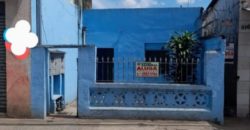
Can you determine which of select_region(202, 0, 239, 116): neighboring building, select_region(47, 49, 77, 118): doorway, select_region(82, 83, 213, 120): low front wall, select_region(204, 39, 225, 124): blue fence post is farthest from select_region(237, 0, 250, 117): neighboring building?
select_region(47, 49, 77, 118): doorway

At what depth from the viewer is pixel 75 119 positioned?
36.0ft

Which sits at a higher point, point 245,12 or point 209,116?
point 245,12

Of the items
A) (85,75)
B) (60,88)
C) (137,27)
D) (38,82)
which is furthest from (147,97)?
(137,27)

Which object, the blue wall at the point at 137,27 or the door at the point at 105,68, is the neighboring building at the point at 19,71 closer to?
the door at the point at 105,68

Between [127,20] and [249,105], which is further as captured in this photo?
[127,20]

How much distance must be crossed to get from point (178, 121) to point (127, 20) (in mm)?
8331

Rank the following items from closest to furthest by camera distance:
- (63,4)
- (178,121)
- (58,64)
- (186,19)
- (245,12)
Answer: (178,121) < (245,12) < (58,64) < (63,4) < (186,19)

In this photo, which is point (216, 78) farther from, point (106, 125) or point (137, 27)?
point (137, 27)

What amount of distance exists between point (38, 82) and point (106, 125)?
2.25 metres

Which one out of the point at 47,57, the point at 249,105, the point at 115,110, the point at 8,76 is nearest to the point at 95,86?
the point at 115,110

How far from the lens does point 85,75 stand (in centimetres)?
1105

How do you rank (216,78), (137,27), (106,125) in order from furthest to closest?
(137,27)
(216,78)
(106,125)

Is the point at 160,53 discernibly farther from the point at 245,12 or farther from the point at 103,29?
the point at 245,12

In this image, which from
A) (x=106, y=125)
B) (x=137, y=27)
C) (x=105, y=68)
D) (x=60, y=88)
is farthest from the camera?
(x=137, y=27)
